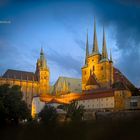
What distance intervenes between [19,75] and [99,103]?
16804 mm

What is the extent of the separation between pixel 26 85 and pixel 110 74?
1283 cm

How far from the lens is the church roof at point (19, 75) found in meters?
40.4

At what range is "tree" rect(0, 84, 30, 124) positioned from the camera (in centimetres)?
1366

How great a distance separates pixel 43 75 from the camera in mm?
43688

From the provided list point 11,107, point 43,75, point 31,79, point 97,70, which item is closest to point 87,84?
point 97,70

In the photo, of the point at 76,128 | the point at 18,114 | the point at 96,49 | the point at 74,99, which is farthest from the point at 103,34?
the point at 76,128

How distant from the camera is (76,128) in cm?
1130

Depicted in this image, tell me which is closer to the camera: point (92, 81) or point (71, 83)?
point (92, 81)

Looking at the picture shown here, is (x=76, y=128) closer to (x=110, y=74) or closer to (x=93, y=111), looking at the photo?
(x=93, y=111)

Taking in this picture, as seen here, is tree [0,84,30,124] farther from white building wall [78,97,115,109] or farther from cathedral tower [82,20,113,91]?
cathedral tower [82,20,113,91]

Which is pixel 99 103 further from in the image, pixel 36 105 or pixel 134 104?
pixel 36 105

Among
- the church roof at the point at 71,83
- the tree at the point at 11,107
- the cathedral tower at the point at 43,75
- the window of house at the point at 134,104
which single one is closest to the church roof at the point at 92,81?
the church roof at the point at 71,83

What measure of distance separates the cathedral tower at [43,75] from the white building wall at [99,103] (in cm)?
1367

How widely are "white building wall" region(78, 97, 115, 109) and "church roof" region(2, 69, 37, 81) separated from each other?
13533mm
